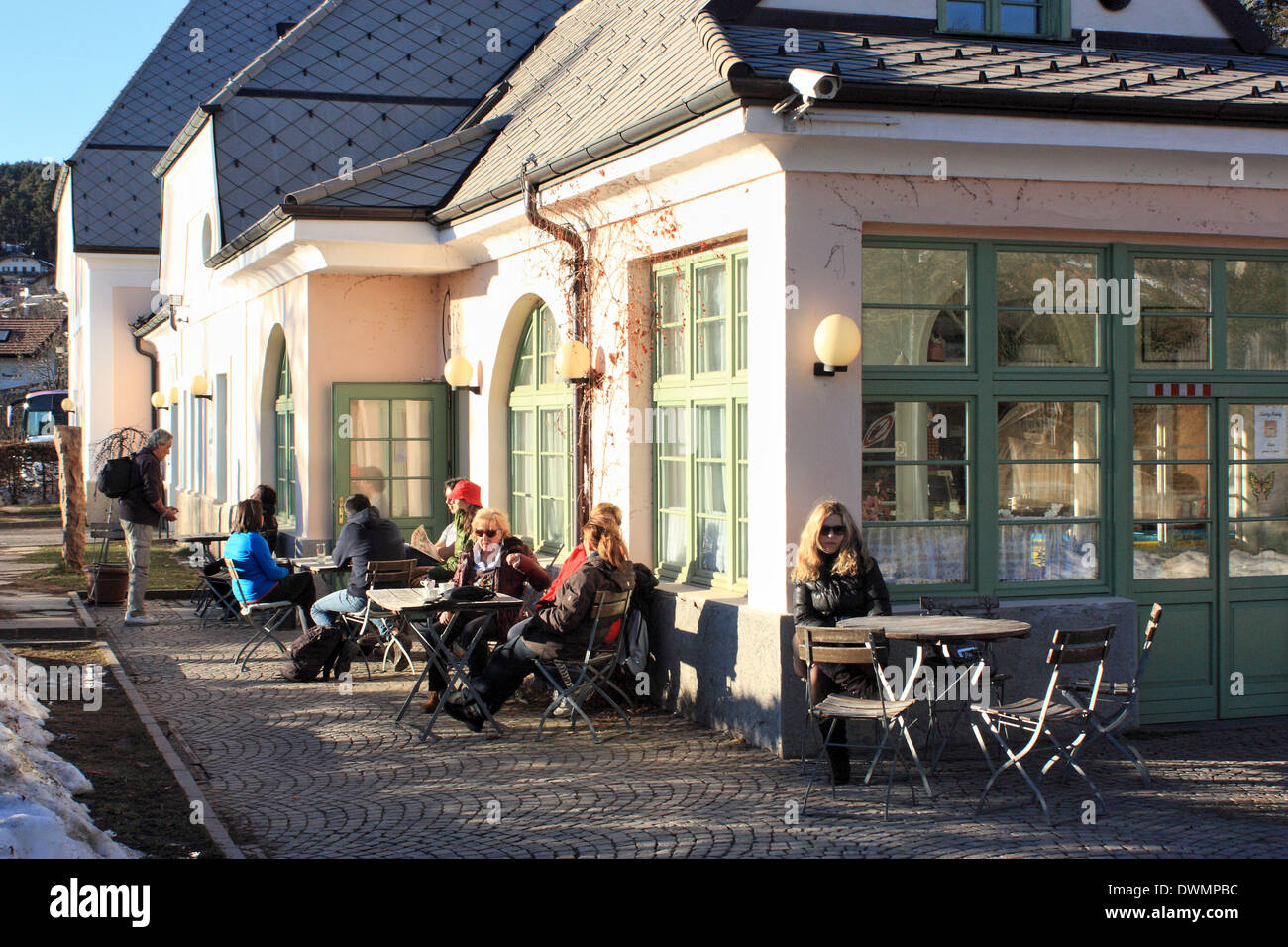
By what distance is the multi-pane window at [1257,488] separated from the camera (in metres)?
9.20

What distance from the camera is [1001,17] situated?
9859mm

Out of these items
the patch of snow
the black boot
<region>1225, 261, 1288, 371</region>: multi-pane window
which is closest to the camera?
the patch of snow

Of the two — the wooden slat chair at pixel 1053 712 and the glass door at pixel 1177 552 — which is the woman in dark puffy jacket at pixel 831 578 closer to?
the wooden slat chair at pixel 1053 712

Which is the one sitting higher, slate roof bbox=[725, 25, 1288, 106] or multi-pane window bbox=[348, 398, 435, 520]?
slate roof bbox=[725, 25, 1288, 106]

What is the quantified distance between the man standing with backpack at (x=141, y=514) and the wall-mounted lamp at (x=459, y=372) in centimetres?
318

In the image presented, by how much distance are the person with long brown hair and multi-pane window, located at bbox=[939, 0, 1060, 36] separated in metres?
4.19

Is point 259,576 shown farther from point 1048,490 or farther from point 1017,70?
point 1017,70

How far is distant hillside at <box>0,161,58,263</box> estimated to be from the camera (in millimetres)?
93550

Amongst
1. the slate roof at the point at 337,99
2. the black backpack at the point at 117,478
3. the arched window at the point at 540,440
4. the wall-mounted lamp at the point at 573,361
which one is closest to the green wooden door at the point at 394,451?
the arched window at the point at 540,440

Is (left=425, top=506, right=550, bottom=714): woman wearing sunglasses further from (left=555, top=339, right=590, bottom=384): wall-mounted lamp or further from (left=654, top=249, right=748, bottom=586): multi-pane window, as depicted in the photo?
(left=555, top=339, right=590, bottom=384): wall-mounted lamp

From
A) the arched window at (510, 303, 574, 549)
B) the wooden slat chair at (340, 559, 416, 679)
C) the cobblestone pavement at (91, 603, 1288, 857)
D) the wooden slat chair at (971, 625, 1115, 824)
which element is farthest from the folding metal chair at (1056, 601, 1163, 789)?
the wooden slat chair at (340, 559, 416, 679)

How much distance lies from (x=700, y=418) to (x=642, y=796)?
3.06 metres

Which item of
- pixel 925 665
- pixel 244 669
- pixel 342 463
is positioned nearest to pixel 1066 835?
pixel 925 665
